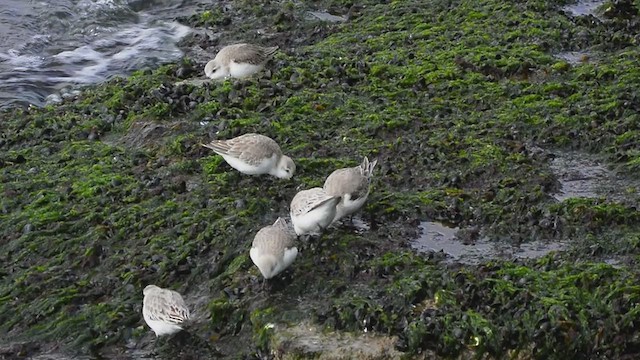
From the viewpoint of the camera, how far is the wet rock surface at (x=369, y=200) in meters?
6.89

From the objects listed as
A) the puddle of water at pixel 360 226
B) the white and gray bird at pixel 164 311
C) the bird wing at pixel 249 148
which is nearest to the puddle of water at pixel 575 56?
the bird wing at pixel 249 148

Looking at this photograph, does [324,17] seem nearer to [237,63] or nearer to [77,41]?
[237,63]

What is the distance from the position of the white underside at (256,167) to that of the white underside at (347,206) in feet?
3.06

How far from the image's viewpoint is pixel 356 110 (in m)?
9.94

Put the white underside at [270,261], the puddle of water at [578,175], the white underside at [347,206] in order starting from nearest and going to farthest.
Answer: the white underside at [270,261], the white underside at [347,206], the puddle of water at [578,175]

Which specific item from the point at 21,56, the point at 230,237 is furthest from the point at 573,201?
the point at 21,56

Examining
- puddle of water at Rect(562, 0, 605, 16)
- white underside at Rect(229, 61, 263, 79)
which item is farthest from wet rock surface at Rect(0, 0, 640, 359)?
puddle of water at Rect(562, 0, 605, 16)

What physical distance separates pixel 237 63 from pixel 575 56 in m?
3.43

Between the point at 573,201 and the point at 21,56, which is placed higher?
the point at 573,201

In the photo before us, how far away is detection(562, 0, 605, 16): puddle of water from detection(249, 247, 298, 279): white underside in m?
6.14

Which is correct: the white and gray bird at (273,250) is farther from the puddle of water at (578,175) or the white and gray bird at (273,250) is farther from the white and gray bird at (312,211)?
the puddle of water at (578,175)

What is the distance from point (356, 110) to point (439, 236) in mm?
2368

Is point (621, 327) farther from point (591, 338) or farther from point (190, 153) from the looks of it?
point (190, 153)

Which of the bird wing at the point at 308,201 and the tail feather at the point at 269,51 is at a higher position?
the bird wing at the point at 308,201
